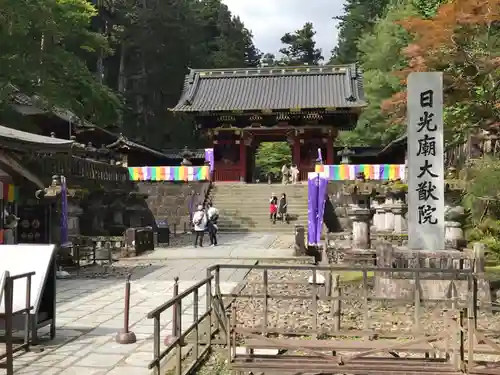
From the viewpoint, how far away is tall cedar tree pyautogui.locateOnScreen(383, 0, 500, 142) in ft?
41.1

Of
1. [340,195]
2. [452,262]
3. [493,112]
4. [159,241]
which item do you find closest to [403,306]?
[452,262]

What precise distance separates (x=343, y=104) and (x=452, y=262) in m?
24.1

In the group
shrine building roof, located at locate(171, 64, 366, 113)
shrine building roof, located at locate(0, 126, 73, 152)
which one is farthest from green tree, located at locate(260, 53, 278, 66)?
shrine building roof, located at locate(0, 126, 73, 152)

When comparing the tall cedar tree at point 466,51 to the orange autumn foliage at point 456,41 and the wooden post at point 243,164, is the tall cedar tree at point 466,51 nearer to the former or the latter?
the orange autumn foliage at point 456,41

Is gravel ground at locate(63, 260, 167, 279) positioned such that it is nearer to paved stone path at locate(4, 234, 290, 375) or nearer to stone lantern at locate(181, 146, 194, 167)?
paved stone path at locate(4, 234, 290, 375)

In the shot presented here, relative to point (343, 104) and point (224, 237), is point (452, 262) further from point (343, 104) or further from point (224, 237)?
point (343, 104)

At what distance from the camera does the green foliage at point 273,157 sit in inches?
1930

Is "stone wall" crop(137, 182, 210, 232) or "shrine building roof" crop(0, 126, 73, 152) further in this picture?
"stone wall" crop(137, 182, 210, 232)

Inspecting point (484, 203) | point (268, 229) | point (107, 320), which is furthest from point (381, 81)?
point (107, 320)

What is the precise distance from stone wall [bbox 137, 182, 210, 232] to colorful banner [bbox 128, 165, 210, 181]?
0.32 metres

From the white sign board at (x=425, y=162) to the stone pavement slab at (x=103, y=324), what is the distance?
12.1 ft

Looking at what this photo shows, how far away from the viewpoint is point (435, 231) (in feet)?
32.0

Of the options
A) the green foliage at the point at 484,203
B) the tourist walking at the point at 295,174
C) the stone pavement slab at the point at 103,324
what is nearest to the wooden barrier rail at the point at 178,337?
the stone pavement slab at the point at 103,324

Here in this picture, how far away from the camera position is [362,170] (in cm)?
2831
